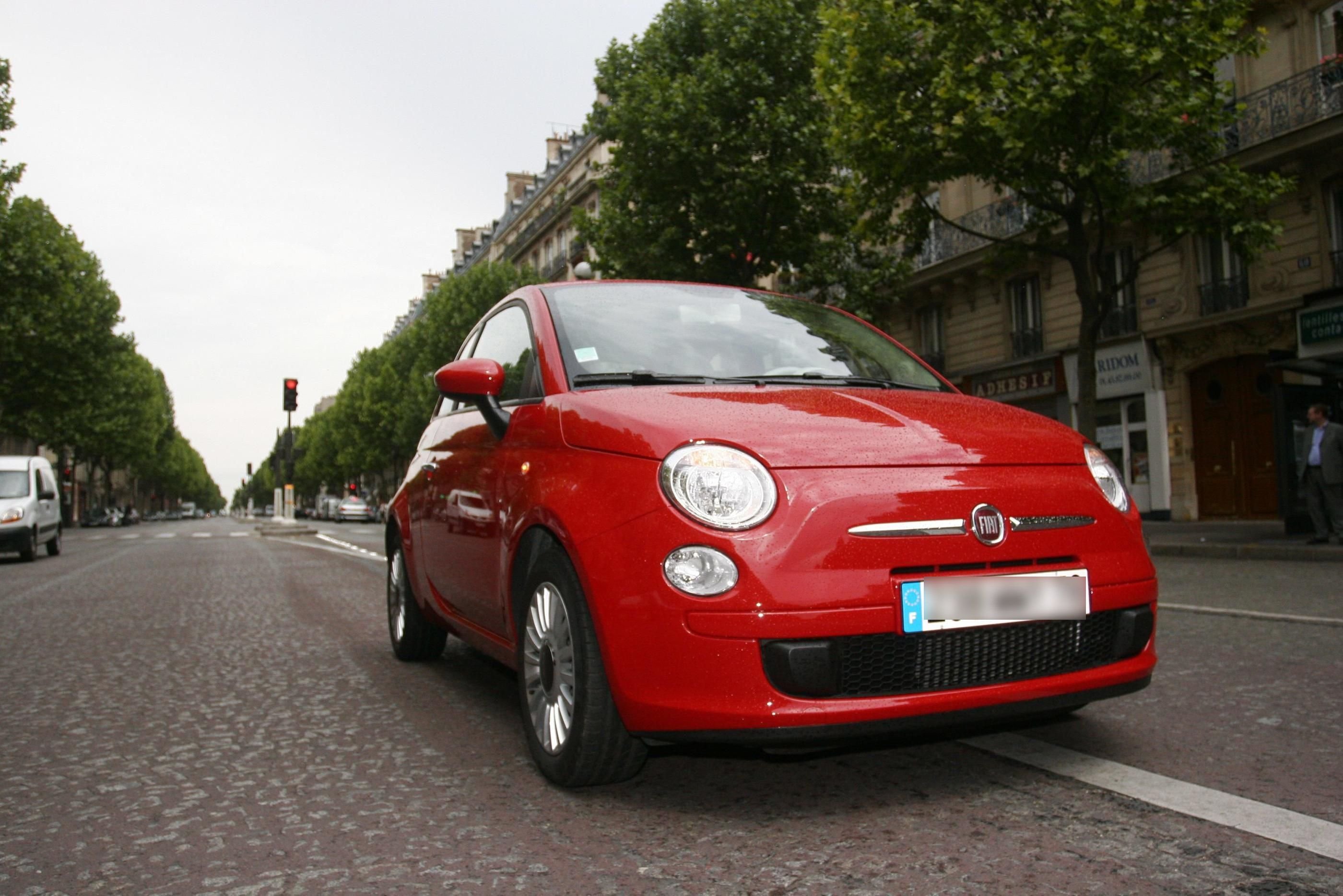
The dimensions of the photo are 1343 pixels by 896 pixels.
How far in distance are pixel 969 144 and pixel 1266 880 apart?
14.0 meters

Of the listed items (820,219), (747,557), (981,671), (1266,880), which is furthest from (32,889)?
(820,219)

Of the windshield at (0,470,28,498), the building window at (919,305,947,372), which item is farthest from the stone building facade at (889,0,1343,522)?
the windshield at (0,470,28,498)

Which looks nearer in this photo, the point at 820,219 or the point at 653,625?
the point at 653,625

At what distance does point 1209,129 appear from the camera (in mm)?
14750

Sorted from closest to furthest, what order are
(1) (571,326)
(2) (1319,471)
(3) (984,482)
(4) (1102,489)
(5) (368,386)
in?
(3) (984,482), (4) (1102,489), (1) (571,326), (2) (1319,471), (5) (368,386)

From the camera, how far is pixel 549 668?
3.16 metres

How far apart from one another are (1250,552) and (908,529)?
12.0 m

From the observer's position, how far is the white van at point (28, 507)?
56.7 ft

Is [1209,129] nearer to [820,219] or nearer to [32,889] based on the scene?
[820,219]

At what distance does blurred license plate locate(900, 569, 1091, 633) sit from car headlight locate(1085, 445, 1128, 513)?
0.34 m

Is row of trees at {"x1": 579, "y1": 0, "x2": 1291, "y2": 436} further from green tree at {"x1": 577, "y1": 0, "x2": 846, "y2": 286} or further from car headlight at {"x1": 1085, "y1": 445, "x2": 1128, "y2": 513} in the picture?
car headlight at {"x1": 1085, "y1": 445, "x2": 1128, "y2": 513}

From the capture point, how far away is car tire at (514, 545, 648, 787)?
288cm

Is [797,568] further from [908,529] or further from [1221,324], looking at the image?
[1221,324]

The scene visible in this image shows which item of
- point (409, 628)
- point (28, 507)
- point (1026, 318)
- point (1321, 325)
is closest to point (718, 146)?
point (1026, 318)
